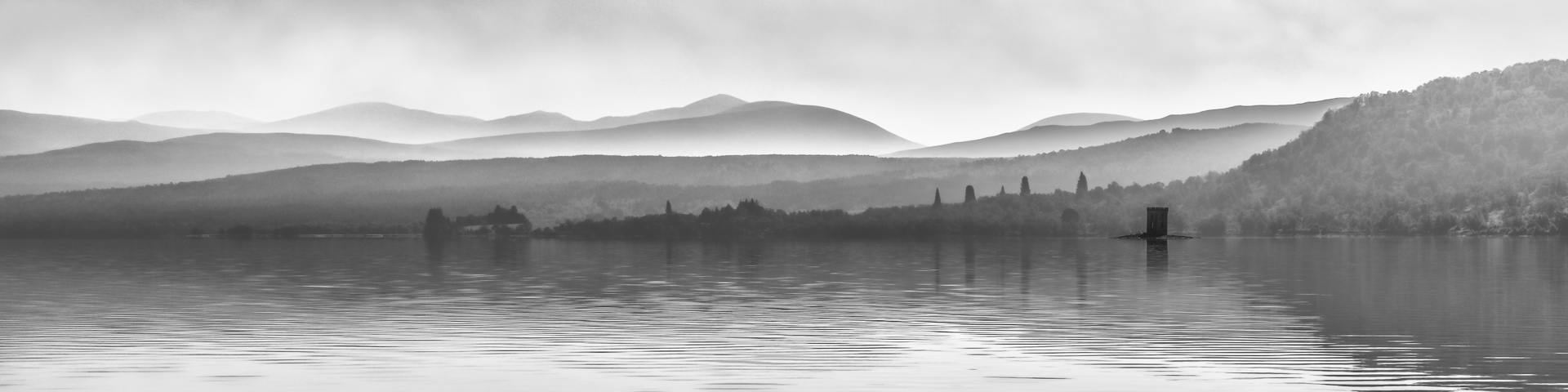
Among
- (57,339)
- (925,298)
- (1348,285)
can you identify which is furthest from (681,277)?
(57,339)

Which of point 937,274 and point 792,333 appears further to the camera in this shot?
point 937,274

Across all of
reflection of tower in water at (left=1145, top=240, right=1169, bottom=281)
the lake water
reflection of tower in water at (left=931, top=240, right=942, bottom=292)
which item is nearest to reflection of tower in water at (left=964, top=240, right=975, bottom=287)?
the lake water

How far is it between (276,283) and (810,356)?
2671 inches

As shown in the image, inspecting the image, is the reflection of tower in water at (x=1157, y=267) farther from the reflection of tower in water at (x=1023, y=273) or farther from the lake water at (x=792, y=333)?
the reflection of tower in water at (x=1023, y=273)

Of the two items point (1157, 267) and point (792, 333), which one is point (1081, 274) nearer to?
point (1157, 267)

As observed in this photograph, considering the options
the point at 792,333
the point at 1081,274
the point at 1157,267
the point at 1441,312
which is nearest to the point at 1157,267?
the point at 1157,267

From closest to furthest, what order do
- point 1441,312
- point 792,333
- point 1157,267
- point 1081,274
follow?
point 792,333 → point 1441,312 → point 1081,274 → point 1157,267

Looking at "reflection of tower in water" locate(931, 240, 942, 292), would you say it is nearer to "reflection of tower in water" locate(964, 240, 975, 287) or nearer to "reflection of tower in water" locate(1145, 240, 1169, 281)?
"reflection of tower in water" locate(964, 240, 975, 287)

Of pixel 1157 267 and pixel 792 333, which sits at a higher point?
pixel 1157 267

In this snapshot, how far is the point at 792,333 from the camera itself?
5844 cm

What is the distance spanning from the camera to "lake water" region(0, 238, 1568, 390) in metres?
43.6

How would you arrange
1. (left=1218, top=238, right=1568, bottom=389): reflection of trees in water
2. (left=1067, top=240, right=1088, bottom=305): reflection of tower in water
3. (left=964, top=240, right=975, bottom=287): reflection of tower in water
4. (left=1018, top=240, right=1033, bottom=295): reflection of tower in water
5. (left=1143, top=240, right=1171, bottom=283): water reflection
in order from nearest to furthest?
(left=1218, top=238, right=1568, bottom=389): reflection of trees in water < (left=1067, top=240, right=1088, bottom=305): reflection of tower in water < (left=1018, top=240, right=1033, bottom=295): reflection of tower in water < (left=964, top=240, right=975, bottom=287): reflection of tower in water < (left=1143, top=240, right=1171, bottom=283): water reflection

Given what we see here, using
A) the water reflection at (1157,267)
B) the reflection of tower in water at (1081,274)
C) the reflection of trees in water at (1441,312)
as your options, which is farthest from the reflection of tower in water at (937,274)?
the reflection of trees in water at (1441,312)

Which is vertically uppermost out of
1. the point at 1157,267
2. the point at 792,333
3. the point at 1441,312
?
the point at 1157,267
